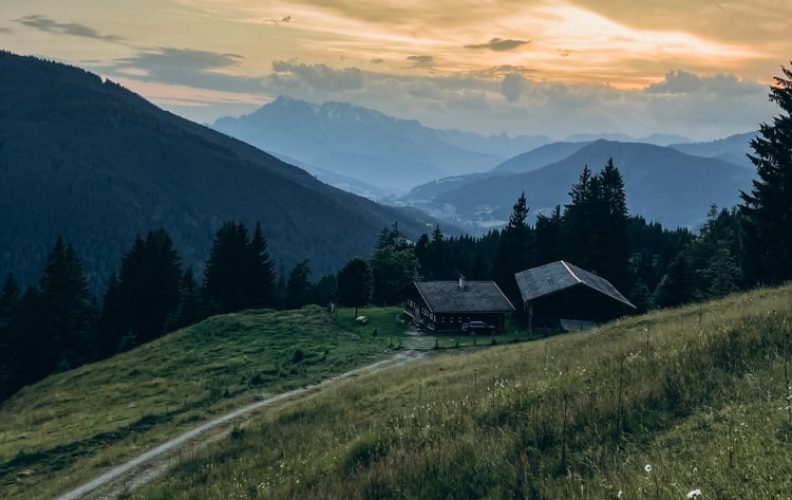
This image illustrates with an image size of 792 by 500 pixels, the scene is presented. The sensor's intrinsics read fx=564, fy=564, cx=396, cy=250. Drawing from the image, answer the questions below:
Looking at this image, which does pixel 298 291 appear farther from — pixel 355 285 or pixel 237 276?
pixel 355 285

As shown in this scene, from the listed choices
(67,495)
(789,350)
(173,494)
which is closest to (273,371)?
(67,495)

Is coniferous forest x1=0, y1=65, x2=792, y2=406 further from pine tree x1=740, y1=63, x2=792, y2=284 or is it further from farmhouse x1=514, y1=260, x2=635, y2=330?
pine tree x1=740, y1=63, x2=792, y2=284

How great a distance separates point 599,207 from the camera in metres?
70.1

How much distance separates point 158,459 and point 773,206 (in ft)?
132

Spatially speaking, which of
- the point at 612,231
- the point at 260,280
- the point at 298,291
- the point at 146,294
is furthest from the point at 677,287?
the point at 146,294

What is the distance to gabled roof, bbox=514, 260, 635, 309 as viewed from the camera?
56.5m

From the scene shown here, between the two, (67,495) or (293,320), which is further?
(293,320)

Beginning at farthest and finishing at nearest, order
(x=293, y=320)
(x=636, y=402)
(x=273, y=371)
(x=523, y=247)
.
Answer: (x=523, y=247), (x=293, y=320), (x=273, y=371), (x=636, y=402)

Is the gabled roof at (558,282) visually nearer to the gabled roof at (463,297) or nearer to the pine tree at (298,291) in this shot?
the gabled roof at (463,297)

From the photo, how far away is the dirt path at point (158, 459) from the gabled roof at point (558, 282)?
33469 mm

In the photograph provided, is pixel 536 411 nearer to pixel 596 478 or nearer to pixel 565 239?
pixel 596 478

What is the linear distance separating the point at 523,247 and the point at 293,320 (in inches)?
1536

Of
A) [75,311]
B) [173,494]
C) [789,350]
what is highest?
[789,350]

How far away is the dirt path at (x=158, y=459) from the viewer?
17750 mm
